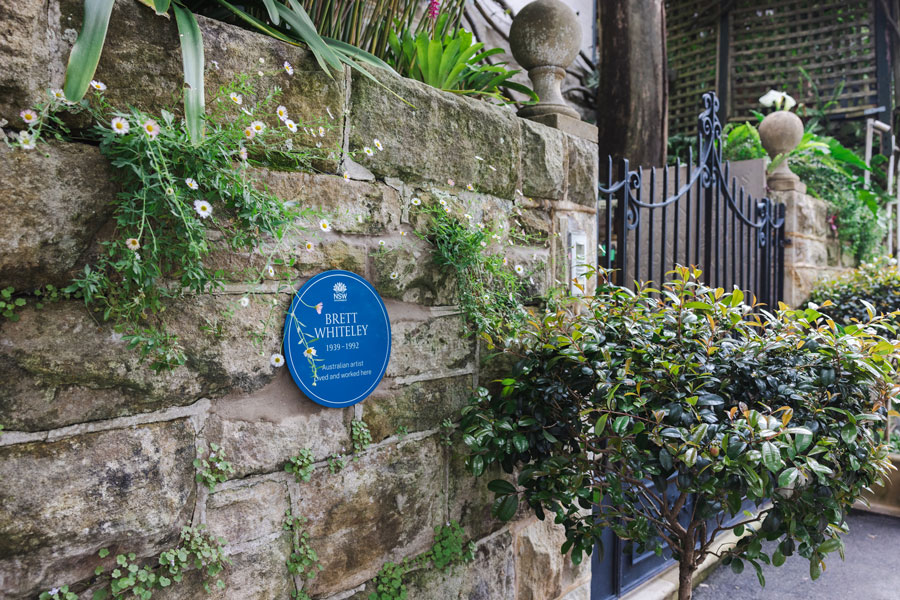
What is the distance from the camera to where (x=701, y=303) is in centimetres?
186

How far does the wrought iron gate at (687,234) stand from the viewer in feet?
8.98

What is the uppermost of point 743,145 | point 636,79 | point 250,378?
point 636,79

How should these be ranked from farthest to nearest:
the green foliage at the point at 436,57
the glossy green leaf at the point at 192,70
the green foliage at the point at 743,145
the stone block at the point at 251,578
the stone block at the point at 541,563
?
the green foliage at the point at 743,145, the stone block at the point at 541,563, the green foliage at the point at 436,57, the stone block at the point at 251,578, the glossy green leaf at the point at 192,70

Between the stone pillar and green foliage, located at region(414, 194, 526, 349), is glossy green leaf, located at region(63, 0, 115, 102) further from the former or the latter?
the stone pillar

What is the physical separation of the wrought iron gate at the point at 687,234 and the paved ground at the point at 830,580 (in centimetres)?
35

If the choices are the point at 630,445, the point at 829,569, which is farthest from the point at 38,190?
the point at 829,569

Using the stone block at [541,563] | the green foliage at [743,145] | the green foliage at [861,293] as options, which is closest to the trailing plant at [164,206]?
the stone block at [541,563]

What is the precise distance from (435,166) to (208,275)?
0.78 meters

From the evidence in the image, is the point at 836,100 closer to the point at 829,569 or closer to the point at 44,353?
the point at 829,569

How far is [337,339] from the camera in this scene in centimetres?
152

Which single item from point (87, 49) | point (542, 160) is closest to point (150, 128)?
point (87, 49)

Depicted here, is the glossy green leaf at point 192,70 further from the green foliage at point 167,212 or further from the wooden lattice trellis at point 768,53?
the wooden lattice trellis at point 768,53

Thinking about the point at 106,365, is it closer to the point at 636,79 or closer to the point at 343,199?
the point at 343,199

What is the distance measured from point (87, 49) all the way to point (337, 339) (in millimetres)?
801
